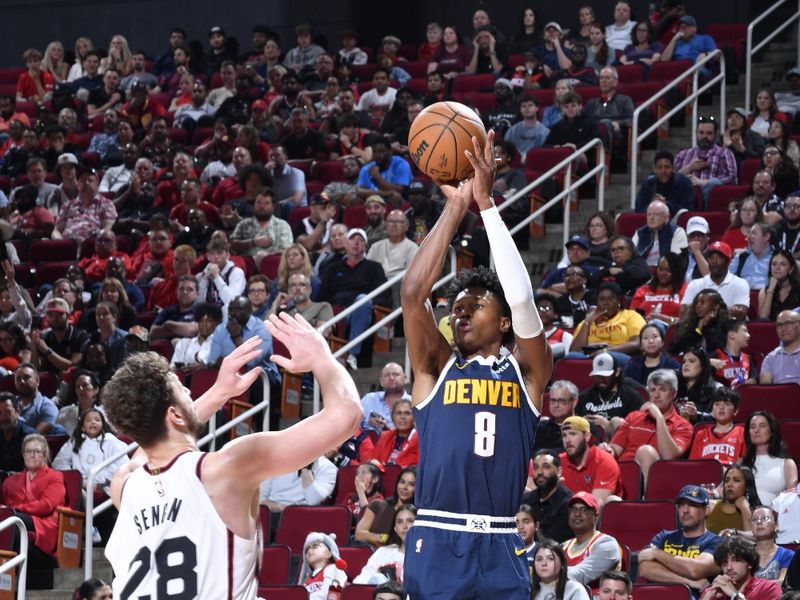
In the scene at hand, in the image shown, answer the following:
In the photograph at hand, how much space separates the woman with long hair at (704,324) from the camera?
1019 centimetres

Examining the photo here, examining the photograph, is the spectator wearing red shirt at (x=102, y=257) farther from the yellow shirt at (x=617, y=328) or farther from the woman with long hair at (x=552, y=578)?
the woman with long hair at (x=552, y=578)

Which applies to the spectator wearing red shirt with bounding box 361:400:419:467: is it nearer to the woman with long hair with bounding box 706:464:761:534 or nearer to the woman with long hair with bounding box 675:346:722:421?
the woman with long hair with bounding box 675:346:722:421

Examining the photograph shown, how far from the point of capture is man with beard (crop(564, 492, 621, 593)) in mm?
8023

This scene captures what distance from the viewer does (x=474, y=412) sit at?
4.77 metres

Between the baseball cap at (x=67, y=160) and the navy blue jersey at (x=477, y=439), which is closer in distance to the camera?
the navy blue jersey at (x=477, y=439)

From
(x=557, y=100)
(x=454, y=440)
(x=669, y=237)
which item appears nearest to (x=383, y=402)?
(x=669, y=237)

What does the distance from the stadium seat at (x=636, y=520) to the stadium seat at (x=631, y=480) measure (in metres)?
0.49

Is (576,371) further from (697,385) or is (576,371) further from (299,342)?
(299,342)

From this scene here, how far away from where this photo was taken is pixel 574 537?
8.51 metres

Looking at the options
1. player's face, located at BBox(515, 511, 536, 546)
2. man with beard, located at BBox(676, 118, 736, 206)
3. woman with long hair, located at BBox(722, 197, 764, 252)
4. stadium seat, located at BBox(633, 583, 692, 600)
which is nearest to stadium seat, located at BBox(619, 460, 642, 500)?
player's face, located at BBox(515, 511, 536, 546)

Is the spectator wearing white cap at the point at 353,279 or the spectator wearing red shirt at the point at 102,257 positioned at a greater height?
the spectator wearing red shirt at the point at 102,257

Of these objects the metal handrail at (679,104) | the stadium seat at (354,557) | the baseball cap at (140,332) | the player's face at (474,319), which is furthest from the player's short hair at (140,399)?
the metal handrail at (679,104)

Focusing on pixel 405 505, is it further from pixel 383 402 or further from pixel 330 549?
pixel 383 402

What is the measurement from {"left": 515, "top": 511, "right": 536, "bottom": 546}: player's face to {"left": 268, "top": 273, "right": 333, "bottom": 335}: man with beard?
3.61m
